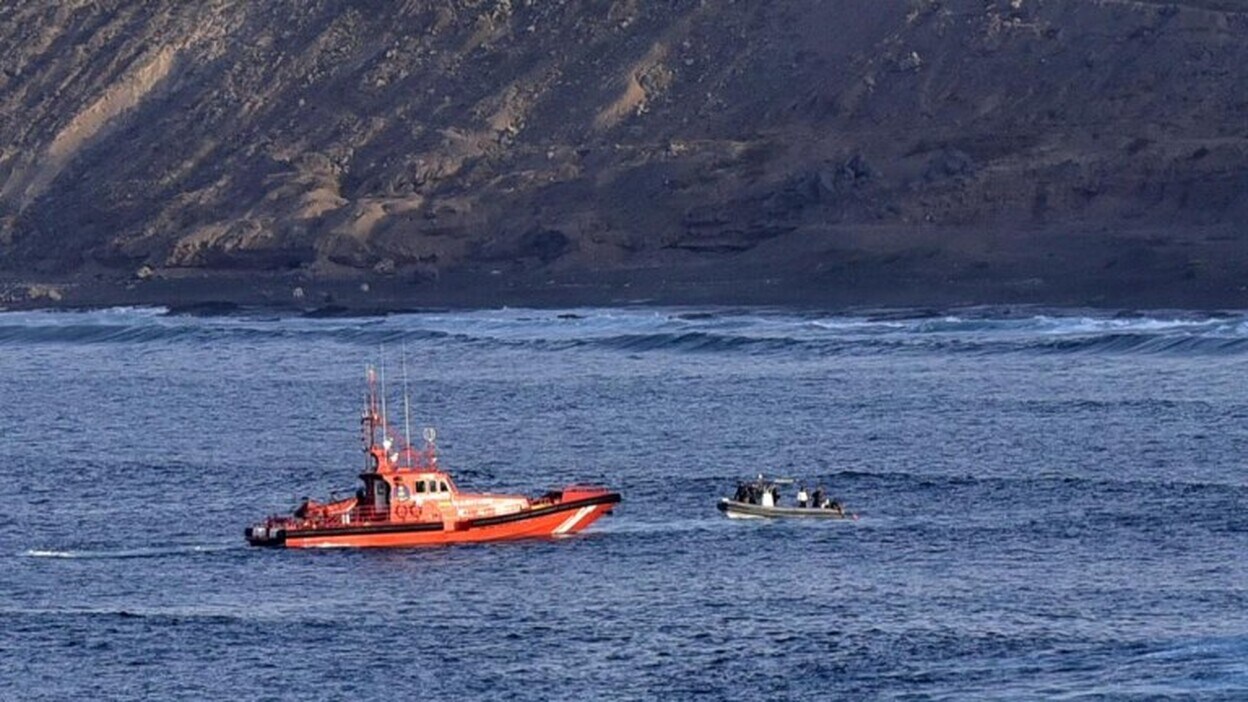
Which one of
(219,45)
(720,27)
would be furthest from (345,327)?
(219,45)

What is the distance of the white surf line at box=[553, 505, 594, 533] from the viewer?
65875 mm

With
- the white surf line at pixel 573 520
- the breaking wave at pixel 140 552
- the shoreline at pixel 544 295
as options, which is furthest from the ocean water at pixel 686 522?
the shoreline at pixel 544 295

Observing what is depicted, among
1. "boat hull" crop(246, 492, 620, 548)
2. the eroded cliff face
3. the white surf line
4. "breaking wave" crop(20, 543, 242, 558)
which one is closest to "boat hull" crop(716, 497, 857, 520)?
"boat hull" crop(246, 492, 620, 548)

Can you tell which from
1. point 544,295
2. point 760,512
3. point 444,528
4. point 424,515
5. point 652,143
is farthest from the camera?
point 652,143

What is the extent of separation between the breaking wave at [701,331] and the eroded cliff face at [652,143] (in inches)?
165

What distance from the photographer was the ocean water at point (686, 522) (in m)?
52.7

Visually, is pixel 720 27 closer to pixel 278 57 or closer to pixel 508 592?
pixel 278 57

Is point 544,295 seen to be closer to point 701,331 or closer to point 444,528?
point 701,331

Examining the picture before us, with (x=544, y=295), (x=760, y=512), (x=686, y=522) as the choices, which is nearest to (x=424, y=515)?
(x=686, y=522)

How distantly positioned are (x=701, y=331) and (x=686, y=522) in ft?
125

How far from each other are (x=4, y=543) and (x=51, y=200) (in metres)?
77.0

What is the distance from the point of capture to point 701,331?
10462cm

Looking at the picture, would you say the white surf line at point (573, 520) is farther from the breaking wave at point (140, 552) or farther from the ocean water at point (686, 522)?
the breaking wave at point (140, 552)

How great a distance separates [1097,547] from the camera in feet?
200
